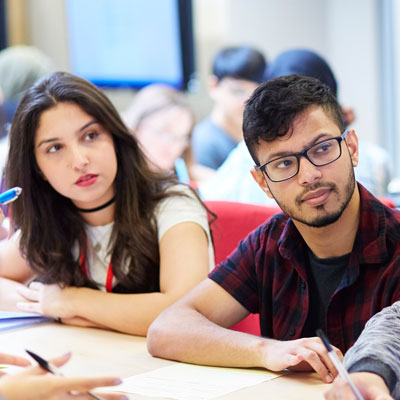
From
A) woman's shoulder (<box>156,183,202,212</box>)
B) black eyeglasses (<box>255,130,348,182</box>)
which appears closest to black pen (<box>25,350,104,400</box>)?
black eyeglasses (<box>255,130,348,182</box>)

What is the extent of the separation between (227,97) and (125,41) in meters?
1.22

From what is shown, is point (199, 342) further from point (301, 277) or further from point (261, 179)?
point (261, 179)

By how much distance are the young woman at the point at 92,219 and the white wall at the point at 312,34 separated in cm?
425

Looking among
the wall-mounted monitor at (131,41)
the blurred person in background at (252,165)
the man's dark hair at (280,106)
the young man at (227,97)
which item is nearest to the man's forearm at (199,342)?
the man's dark hair at (280,106)

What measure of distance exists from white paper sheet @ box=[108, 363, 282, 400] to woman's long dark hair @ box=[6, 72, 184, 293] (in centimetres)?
55

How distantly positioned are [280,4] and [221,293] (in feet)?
17.3

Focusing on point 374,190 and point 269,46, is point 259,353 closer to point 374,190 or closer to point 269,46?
point 374,190

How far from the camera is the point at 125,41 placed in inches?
221

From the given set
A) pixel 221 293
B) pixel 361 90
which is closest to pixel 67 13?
pixel 361 90

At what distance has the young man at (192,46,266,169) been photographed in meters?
4.76

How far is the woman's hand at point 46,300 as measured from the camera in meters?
1.97

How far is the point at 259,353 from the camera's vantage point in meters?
→ 1.44

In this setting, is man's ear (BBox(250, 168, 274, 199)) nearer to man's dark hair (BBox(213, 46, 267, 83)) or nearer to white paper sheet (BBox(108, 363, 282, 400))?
white paper sheet (BBox(108, 363, 282, 400))

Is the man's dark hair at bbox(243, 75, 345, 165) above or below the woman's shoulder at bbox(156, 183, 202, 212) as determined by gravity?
above
